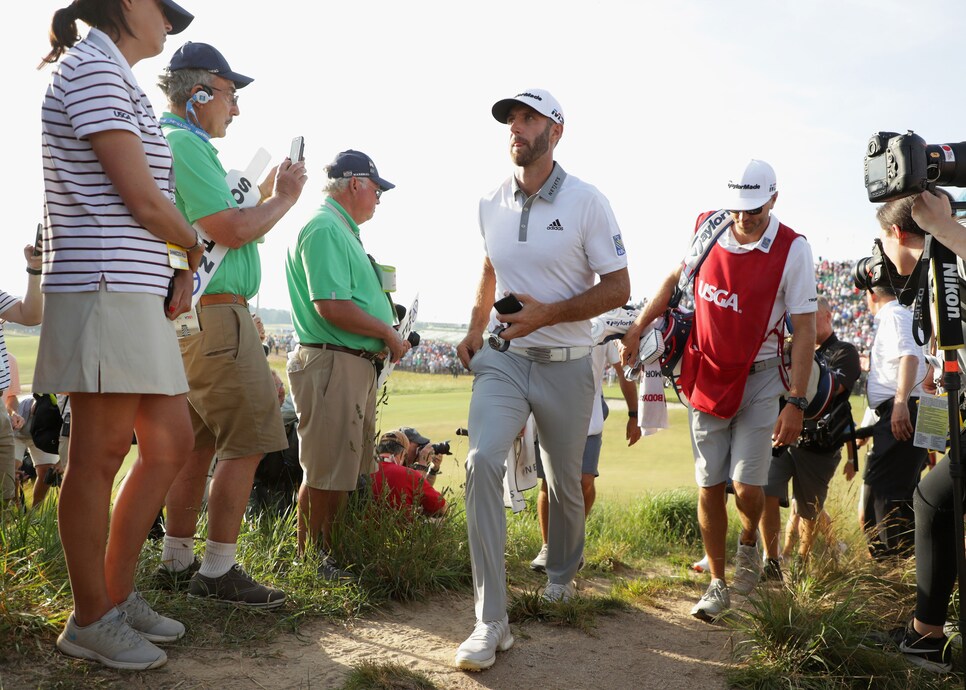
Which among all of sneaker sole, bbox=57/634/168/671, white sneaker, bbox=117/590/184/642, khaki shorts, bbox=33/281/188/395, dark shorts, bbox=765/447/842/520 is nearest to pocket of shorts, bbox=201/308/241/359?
khaki shorts, bbox=33/281/188/395

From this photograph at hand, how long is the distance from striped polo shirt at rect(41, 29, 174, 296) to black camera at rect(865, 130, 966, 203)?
8.78 feet

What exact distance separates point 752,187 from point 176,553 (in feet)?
11.4

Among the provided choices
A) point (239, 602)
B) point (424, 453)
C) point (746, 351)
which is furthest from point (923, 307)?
point (424, 453)

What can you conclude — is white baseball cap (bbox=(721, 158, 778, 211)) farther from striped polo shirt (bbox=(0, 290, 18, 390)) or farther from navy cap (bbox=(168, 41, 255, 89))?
striped polo shirt (bbox=(0, 290, 18, 390))

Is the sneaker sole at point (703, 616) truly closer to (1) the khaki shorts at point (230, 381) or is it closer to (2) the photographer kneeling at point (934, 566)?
(2) the photographer kneeling at point (934, 566)

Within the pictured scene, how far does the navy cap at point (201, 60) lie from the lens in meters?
3.88

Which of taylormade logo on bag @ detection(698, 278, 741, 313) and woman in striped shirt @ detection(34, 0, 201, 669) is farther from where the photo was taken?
taylormade logo on bag @ detection(698, 278, 741, 313)

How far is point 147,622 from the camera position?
3.41 meters

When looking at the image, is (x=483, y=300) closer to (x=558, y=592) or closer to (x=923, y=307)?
(x=558, y=592)

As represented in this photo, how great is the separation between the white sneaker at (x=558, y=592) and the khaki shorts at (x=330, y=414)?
114 cm

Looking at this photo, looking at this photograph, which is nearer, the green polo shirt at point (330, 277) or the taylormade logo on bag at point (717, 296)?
the green polo shirt at point (330, 277)

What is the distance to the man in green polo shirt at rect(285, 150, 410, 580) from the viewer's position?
4.63 meters

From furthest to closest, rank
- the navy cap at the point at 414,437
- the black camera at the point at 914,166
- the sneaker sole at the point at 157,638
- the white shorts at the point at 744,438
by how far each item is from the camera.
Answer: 1. the navy cap at the point at 414,437
2. the white shorts at the point at 744,438
3. the sneaker sole at the point at 157,638
4. the black camera at the point at 914,166

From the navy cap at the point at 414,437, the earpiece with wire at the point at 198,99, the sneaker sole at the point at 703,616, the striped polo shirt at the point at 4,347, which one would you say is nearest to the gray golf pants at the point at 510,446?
the sneaker sole at the point at 703,616
